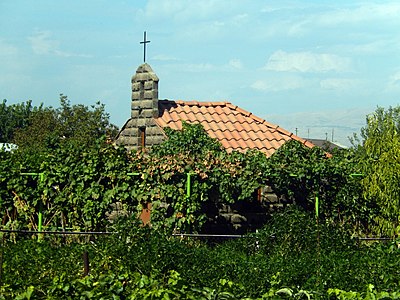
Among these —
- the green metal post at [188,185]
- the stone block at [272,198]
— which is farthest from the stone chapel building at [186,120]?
the green metal post at [188,185]

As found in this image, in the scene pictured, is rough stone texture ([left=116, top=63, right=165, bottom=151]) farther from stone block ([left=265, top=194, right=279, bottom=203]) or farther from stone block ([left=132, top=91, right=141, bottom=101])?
stone block ([left=265, top=194, right=279, bottom=203])

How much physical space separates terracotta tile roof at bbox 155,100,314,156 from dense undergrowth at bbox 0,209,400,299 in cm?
653

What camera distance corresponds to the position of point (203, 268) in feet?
22.6

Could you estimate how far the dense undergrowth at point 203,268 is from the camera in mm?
4914

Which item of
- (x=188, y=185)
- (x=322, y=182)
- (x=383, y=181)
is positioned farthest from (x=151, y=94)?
(x=383, y=181)

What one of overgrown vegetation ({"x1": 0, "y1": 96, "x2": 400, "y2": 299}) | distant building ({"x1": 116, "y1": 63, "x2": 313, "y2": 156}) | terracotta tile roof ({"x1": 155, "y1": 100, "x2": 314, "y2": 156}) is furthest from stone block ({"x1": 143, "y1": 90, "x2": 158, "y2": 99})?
overgrown vegetation ({"x1": 0, "y1": 96, "x2": 400, "y2": 299})

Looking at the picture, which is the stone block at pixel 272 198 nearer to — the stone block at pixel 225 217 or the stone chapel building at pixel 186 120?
the stone block at pixel 225 217

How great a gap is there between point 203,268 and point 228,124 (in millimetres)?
9231

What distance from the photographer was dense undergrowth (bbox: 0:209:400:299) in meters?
4.91

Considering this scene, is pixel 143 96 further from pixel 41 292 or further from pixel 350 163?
pixel 41 292

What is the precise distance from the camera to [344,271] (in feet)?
21.2

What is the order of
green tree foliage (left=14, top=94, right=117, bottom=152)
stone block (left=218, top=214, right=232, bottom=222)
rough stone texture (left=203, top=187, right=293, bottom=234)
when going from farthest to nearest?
1. green tree foliage (left=14, top=94, right=117, bottom=152)
2. stone block (left=218, top=214, right=232, bottom=222)
3. rough stone texture (left=203, top=187, right=293, bottom=234)

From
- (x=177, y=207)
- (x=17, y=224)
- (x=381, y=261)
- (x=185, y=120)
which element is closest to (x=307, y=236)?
(x=381, y=261)

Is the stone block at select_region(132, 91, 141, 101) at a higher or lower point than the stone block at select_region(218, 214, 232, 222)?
higher
